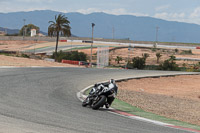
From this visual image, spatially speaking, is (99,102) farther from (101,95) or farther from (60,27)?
(60,27)

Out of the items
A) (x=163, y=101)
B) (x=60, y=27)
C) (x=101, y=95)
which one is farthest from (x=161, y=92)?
(x=60, y=27)

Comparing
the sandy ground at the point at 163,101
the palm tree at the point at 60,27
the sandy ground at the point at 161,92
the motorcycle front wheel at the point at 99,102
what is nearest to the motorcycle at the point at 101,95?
the motorcycle front wheel at the point at 99,102

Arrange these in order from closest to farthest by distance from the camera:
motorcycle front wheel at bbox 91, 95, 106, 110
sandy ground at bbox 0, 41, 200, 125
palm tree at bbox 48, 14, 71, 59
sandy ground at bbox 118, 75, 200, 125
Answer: motorcycle front wheel at bbox 91, 95, 106, 110 → sandy ground at bbox 118, 75, 200, 125 → sandy ground at bbox 0, 41, 200, 125 → palm tree at bbox 48, 14, 71, 59

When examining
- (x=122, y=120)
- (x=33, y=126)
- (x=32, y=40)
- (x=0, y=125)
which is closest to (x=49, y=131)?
(x=33, y=126)

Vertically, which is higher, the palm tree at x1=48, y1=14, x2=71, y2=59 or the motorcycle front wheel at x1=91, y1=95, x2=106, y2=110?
the palm tree at x1=48, y1=14, x2=71, y2=59

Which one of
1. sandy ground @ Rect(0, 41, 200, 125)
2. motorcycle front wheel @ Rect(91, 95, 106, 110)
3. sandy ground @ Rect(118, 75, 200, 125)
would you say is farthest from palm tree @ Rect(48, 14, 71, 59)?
motorcycle front wheel @ Rect(91, 95, 106, 110)

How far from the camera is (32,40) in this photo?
13075 cm

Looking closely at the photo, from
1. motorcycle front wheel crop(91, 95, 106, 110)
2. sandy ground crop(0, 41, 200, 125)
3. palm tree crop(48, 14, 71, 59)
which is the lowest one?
sandy ground crop(0, 41, 200, 125)

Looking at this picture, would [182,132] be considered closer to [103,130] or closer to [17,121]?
[103,130]

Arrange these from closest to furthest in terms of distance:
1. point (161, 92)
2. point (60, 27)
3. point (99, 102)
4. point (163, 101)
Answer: point (99, 102), point (163, 101), point (161, 92), point (60, 27)

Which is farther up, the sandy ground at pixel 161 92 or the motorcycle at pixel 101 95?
the motorcycle at pixel 101 95

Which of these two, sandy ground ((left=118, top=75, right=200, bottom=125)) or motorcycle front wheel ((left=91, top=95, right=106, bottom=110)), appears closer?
motorcycle front wheel ((left=91, top=95, right=106, bottom=110))

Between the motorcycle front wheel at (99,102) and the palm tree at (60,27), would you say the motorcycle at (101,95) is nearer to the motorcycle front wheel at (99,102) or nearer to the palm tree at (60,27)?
the motorcycle front wheel at (99,102)

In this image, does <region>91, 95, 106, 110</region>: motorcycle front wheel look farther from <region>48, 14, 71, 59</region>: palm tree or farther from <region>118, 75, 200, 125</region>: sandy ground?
<region>48, 14, 71, 59</region>: palm tree
